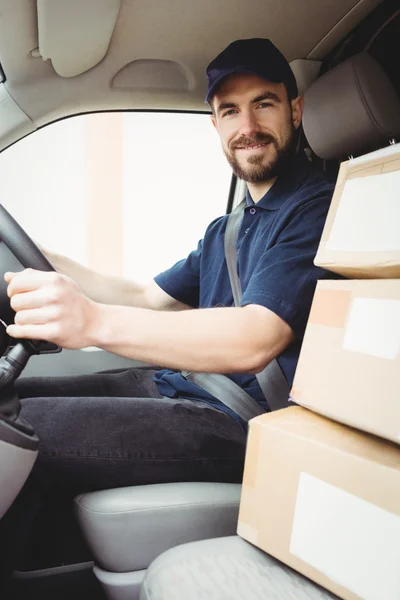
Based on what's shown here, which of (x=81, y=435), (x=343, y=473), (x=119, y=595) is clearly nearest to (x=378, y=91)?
(x=343, y=473)

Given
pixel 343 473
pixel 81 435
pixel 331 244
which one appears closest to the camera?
pixel 343 473

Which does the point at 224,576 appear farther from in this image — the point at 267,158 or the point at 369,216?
the point at 267,158

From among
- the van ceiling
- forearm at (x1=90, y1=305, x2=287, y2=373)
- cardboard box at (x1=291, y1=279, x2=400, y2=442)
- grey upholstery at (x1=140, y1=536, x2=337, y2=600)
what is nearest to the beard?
the van ceiling

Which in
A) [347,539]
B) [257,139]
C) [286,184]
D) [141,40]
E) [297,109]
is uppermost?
[141,40]

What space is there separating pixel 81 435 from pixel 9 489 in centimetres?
23

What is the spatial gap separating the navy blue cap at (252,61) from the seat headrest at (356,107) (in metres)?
0.12

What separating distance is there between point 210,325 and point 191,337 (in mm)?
40

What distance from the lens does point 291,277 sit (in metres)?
0.97

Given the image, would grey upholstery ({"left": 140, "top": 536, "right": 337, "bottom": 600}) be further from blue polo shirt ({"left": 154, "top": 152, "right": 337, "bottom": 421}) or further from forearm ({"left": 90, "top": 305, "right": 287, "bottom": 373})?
blue polo shirt ({"left": 154, "top": 152, "right": 337, "bottom": 421})

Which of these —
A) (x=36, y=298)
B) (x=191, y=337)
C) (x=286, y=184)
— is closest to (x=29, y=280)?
(x=36, y=298)

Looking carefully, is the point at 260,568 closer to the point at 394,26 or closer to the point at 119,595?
the point at 119,595

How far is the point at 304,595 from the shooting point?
650mm

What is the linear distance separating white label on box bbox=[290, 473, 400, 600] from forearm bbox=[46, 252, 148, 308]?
999mm

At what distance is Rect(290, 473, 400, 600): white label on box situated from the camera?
58 centimetres
